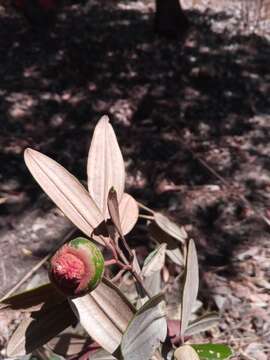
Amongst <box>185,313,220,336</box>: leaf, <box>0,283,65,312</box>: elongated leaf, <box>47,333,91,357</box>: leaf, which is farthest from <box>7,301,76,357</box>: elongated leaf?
<box>47,333,91,357</box>: leaf

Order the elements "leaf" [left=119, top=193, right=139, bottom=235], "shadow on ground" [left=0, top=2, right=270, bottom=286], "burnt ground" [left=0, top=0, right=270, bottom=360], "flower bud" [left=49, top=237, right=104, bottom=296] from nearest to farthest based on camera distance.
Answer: "flower bud" [left=49, top=237, right=104, bottom=296], "leaf" [left=119, top=193, right=139, bottom=235], "burnt ground" [left=0, top=0, right=270, bottom=360], "shadow on ground" [left=0, top=2, right=270, bottom=286]

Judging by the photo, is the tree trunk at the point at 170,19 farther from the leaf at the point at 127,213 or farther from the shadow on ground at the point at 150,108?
the leaf at the point at 127,213

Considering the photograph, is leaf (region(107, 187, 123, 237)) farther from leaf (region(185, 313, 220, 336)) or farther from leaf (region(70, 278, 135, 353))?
leaf (region(185, 313, 220, 336))

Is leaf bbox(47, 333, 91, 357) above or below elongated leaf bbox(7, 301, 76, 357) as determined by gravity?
below

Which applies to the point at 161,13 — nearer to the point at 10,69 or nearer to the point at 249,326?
the point at 10,69

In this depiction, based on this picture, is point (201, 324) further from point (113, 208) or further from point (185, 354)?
point (113, 208)

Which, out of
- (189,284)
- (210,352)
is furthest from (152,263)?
(210,352)
